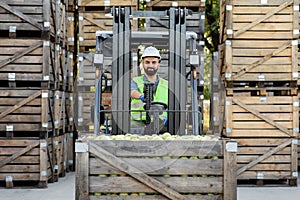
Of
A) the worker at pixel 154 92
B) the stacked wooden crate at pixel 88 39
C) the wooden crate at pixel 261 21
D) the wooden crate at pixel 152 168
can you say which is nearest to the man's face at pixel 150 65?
the worker at pixel 154 92

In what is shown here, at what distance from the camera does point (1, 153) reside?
9.62 metres

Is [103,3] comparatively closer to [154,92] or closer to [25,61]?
[25,61]

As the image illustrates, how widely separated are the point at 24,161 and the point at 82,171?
5065mm

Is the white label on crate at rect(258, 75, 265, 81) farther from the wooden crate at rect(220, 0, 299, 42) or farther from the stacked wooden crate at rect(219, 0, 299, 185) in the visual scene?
the wooden crate at rect(220, 0, 299, 42)

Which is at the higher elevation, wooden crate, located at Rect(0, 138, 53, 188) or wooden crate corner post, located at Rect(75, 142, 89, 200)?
wooden crate corner post, located at Rect(75, 142, 89, 200)

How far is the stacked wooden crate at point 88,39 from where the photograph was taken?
11516mm

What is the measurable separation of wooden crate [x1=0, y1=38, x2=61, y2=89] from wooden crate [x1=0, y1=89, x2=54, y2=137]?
0.20 meters

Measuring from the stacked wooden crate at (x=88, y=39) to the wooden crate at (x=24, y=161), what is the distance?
1.99 metres

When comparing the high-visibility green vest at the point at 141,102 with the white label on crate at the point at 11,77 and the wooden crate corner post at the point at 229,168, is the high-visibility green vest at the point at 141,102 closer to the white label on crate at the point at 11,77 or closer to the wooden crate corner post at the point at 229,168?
the wooden crate corner post at the point at 229,168

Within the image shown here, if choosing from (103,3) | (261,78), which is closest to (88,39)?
(103,3)

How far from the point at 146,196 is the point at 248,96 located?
239 inches

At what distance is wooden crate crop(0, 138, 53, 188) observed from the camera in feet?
31.5

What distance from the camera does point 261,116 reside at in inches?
412

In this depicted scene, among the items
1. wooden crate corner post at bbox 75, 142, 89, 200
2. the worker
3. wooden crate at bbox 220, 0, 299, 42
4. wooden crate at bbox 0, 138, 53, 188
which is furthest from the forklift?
wooden crate at bbox 220, 0, 299, 42
